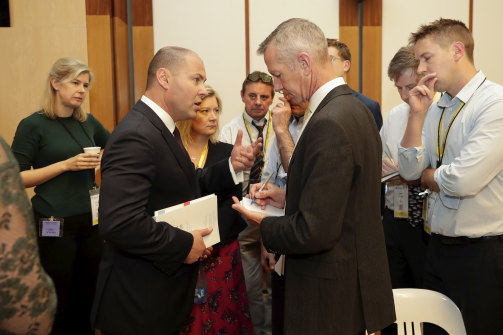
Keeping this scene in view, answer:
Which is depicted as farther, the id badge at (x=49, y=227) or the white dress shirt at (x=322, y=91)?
the id badge at (x=49, y=227)

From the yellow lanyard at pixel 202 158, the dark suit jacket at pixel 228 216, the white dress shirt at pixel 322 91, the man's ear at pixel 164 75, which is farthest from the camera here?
the yellow lanyard at pixel 202 158

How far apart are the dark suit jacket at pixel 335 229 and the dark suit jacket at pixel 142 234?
0.41 metres

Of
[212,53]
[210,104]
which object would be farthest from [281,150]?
[212,53]

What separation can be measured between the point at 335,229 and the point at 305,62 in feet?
1.87

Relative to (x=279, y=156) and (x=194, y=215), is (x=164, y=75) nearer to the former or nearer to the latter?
(x=194, y=215)

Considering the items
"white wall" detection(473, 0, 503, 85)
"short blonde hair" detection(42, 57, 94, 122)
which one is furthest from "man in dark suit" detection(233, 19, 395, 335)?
"white wall" detection(473, 0, 503, 85)

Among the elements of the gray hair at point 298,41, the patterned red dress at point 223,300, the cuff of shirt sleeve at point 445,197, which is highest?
the gray hair at point 298,41

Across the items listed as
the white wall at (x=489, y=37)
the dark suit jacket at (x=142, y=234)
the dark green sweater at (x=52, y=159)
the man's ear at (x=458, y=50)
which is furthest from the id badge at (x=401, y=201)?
the white wall at (x=489, y=37)

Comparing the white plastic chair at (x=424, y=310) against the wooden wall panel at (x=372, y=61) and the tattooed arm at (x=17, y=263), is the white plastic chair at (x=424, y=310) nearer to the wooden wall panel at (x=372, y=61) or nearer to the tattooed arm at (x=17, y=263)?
the tattooed arm at (x=17, y=263)

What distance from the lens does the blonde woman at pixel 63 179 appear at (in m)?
2.62

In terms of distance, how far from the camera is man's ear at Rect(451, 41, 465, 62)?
6.62 feet

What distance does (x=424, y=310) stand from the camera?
1515mm

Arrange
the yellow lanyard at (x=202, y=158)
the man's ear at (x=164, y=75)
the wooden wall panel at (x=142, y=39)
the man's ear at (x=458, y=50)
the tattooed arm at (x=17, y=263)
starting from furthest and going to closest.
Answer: the wooden wall panel at (x=142, y=39)
the yellow lanyard at (x=202, y=158)
the man's ear at (x=458, y=50)
the man's ear at (x=164, y=75)
the tattooed arm at (x=17, y=263)

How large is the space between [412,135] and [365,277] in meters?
0.96
